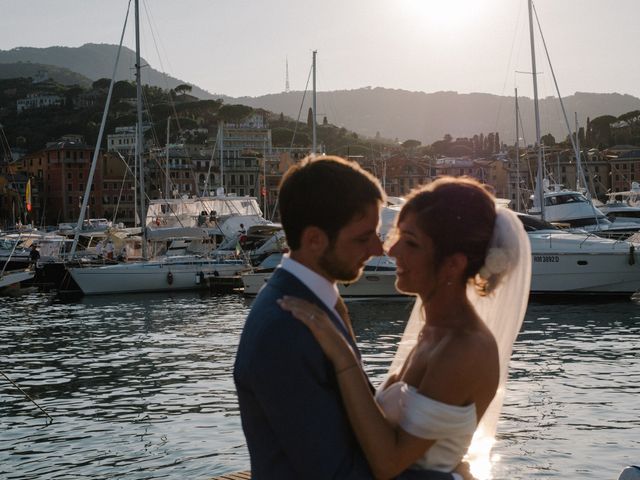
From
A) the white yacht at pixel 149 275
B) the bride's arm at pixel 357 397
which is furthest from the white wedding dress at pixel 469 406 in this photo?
the white yacht at pixel 149 275

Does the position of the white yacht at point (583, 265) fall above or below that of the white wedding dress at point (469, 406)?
below

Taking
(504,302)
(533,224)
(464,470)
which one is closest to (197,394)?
(504,302)

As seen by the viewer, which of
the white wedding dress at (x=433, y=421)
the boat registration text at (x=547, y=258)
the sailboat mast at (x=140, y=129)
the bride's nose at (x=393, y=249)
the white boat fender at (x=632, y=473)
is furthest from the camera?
the sailboat mast at (x=140, y=129)

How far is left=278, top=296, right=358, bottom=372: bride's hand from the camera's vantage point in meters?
2.74

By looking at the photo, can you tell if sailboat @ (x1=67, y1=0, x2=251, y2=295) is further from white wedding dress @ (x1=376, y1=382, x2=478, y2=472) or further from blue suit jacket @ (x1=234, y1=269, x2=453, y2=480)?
blue suit jacket @ (x1=234, y1=269, x2=453, y2=480)

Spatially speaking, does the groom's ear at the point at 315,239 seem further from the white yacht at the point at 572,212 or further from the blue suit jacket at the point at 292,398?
the white yacht at the point at 572,212

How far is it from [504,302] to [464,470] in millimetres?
610

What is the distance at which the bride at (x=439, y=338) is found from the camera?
111 inches

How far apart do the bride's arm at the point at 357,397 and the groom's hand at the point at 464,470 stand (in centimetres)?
36

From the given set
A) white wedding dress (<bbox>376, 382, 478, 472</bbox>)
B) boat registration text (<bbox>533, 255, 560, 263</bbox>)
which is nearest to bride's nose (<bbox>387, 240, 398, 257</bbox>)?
white wedding dress (<bbox>376, 382, 478, 472</bbox>)

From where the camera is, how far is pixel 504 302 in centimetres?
350

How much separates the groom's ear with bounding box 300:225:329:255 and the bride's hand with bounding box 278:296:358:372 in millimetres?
164

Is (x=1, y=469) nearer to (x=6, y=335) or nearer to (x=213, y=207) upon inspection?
(x=6, y=335)

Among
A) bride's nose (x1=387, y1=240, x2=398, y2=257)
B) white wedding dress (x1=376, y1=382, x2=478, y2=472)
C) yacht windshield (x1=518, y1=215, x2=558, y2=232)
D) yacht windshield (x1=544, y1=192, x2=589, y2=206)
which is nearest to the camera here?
white wedding dress (x1=376, y1=382, x2=478, y2=472)
